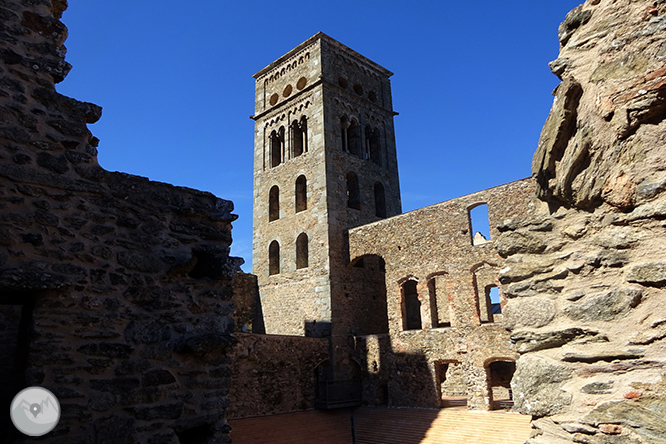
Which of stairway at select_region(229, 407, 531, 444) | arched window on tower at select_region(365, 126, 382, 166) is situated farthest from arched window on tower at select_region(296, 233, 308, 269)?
stairway at select_region(229, 407, 531, 444)

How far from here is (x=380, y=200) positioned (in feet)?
73.2

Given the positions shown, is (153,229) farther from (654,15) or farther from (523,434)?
(523,434)

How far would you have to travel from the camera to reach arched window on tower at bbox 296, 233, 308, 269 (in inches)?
790

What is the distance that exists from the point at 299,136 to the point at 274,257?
550 cm

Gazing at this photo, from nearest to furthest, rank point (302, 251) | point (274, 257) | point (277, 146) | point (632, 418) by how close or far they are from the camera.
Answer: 1. point (632, 418)
2. point (302, 251)
3. point (274, 257)
4. point (277, 146)

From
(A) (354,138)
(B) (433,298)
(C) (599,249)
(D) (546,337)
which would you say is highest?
(A) (354,138)

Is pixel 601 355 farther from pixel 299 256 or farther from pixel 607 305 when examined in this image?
pixel 299 256

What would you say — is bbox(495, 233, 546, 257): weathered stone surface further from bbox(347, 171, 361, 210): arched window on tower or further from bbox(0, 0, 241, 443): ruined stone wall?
bbox(347, 171, 361, 210): arched window on tower

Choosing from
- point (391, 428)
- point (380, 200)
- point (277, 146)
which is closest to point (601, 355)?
point (391, 428)

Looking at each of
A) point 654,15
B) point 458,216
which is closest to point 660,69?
point 654,15

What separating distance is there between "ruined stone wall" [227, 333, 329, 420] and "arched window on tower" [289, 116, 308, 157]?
8.53 m

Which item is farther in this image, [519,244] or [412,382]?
[412,382]

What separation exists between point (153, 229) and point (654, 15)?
150 inches

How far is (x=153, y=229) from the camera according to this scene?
166 inches
